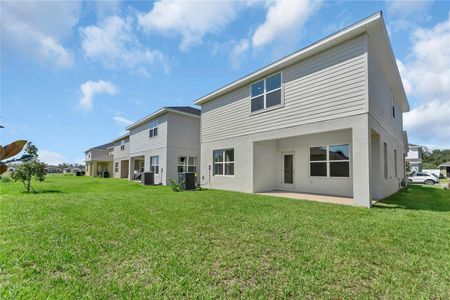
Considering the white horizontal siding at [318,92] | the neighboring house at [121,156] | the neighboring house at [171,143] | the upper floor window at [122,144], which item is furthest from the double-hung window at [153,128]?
the upper floor window at [122,144]

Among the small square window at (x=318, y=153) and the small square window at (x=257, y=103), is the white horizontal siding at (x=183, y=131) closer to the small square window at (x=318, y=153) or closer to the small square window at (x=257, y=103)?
the small square window at (x=257, y=103)

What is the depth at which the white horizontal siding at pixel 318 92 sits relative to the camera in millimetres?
8023

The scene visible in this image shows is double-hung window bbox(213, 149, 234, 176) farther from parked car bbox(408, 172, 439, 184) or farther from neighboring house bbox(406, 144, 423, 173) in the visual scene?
neighboring house bbox(406, 144, 423, 173)

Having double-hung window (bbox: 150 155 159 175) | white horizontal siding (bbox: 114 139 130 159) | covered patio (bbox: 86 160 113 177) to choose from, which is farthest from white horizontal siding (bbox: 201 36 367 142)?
covered patio (bbox: 86 160 113 177)

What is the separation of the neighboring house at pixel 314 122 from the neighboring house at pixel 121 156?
17.1 m

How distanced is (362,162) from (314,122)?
2.45 m

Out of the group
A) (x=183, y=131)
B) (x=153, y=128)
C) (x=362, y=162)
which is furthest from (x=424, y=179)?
(x=153, y=128)

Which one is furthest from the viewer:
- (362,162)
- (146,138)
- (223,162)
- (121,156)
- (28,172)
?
(121,156)

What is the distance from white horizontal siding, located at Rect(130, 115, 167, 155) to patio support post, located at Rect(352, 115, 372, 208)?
45.9 feet

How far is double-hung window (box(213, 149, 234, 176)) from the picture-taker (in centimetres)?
1334

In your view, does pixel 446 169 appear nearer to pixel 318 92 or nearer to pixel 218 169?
pixel 318 92

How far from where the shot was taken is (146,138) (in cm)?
2131

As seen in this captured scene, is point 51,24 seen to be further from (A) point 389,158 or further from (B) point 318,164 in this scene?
(A) point 389,158

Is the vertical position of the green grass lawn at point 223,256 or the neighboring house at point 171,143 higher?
the neighboring house at point 171,143
